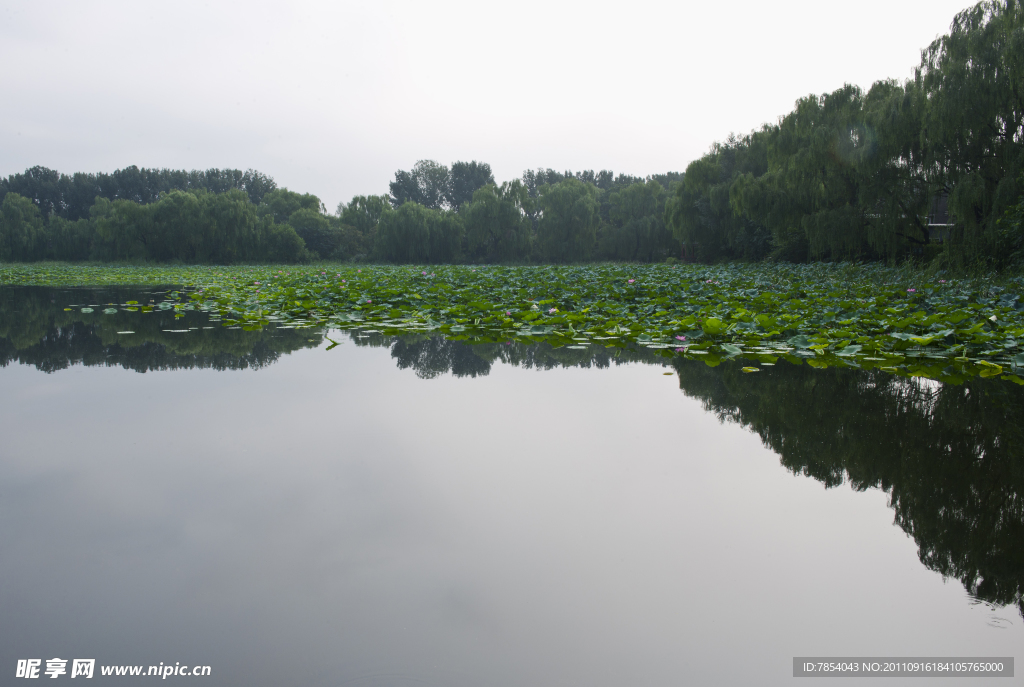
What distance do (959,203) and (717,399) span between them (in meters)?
10.7

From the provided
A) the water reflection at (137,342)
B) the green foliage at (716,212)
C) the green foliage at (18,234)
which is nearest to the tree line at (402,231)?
the green foliage at (18,234)

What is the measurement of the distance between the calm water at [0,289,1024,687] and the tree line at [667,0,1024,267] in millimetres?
9874

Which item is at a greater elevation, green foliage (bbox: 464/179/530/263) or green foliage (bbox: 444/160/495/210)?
green foliage (bbox: 444/160/495/210)

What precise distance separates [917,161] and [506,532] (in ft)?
50.8

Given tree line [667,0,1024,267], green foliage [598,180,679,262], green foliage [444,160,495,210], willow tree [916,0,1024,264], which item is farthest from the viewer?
green foliage [444,160,495,210]

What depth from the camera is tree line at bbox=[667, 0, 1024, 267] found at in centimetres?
1053

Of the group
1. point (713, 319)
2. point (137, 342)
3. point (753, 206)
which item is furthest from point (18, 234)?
point (713, 319)

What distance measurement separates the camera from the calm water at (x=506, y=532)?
112cm

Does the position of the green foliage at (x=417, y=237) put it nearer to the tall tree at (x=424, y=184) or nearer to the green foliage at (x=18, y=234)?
the green foliage at (x=18, y=234)

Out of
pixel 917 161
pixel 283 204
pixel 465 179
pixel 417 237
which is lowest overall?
pixel 417 237

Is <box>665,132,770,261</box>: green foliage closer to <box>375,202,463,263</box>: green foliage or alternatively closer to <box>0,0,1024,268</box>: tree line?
<box>0,0,1024,268</box>: tree line

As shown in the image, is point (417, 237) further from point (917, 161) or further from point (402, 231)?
point (917, 161)

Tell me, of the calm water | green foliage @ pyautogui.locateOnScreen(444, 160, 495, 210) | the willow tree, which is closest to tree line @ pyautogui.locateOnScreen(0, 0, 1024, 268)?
the willow tree

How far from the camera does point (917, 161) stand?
1358cm
